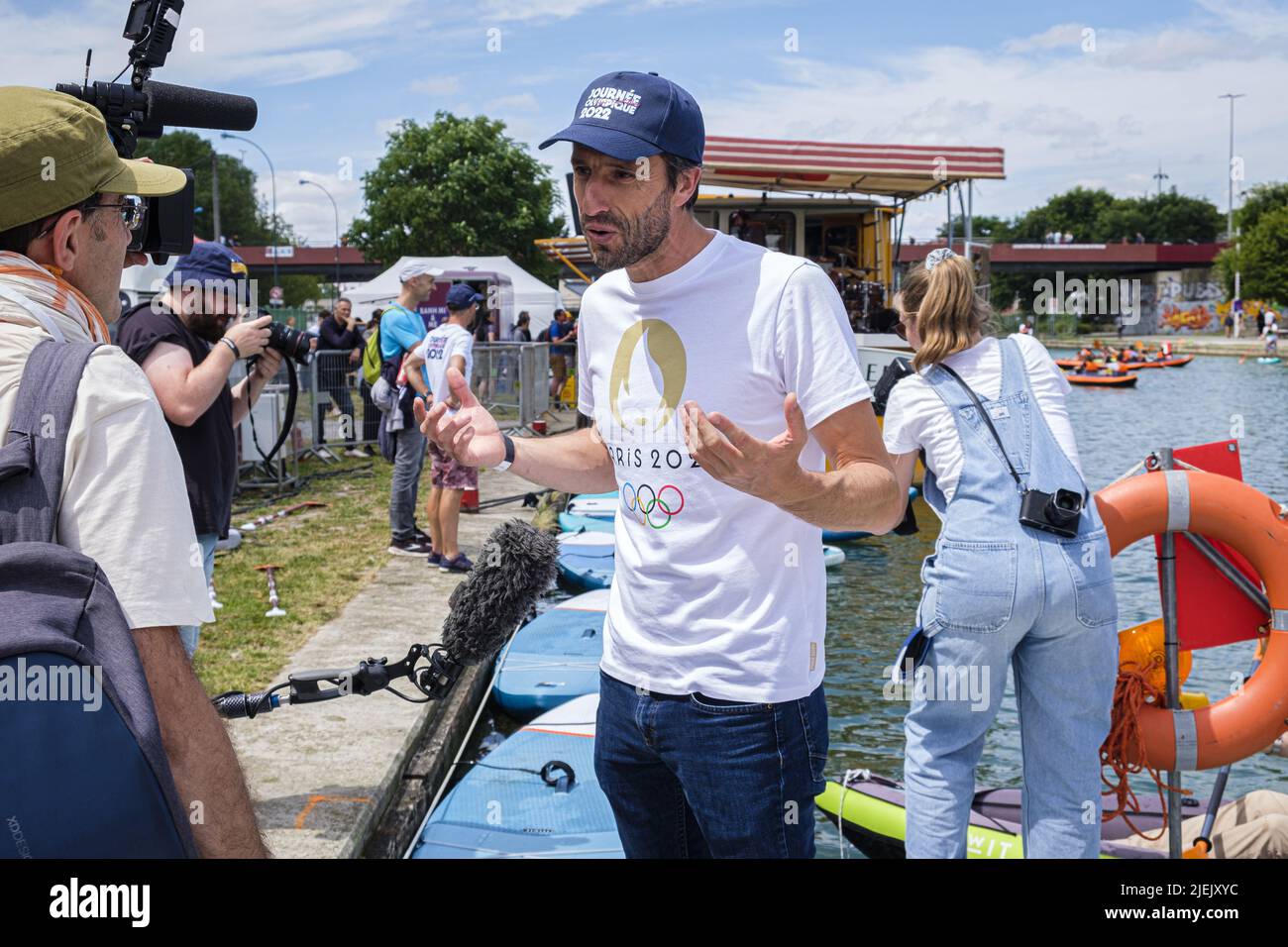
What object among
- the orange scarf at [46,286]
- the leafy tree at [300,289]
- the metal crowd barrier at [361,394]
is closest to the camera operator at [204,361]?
the orange scarf at [46,286]

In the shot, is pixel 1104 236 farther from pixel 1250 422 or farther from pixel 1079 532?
pixel 1079 532

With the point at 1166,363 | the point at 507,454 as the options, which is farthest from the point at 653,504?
the point at 1166,363

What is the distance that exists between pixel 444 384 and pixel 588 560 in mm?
2869

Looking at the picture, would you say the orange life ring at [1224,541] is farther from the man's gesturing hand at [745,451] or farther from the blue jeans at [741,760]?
the man's gesturing hand at [745,451]

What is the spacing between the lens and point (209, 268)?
4367 mm

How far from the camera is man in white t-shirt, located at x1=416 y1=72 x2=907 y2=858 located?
2375 mm

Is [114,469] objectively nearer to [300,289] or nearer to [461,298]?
[461,298]

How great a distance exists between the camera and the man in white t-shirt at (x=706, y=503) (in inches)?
93.5

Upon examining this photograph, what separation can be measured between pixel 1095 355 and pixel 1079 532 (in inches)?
2014

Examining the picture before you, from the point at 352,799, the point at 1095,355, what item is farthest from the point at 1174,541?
the point at 1095,355

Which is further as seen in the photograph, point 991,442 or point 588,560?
point 588,560

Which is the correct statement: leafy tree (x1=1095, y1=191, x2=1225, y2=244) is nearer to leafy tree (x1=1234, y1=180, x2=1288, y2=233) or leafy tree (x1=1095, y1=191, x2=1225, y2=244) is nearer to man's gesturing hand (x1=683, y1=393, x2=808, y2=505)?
leafy tree (x1=1234, y1=180, x2=1288, y2=233)

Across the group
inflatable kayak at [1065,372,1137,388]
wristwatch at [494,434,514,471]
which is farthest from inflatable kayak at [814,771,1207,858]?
inflatable kayak at [1065,372,1137,388]

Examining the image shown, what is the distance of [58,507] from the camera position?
58.6 inches
